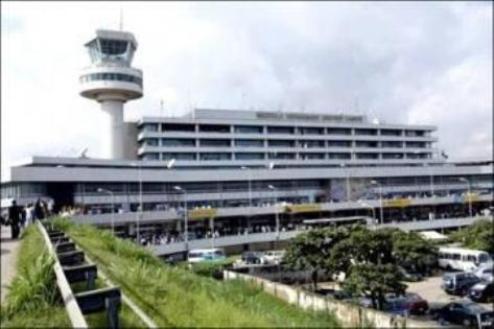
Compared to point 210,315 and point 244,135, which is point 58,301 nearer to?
point 210,315

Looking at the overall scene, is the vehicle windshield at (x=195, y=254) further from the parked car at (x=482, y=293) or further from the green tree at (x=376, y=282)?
the parked car at (x=482, y=293)

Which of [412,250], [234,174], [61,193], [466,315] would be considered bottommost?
[466,315]

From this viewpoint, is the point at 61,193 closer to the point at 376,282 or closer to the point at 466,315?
the point at 376,282

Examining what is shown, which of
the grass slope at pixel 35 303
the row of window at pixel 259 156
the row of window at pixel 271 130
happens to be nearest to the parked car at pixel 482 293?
the grass slope at pixel 35 303

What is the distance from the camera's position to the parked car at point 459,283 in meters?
39.5

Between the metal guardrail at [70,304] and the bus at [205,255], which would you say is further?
the bus at [205,255]

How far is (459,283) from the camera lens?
131ft

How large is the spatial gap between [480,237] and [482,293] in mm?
17640

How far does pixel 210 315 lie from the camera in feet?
26.1

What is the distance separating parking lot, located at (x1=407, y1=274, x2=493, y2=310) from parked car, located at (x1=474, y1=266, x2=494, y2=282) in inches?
109

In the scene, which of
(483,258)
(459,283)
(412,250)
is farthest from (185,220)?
(459,283)

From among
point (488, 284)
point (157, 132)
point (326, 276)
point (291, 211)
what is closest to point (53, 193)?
point (157, 132)

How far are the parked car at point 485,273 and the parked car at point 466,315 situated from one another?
1051 centimetres

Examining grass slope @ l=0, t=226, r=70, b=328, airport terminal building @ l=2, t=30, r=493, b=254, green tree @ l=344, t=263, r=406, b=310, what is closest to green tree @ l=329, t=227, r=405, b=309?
green tree @ l=344, t=263, r=406, b=310
